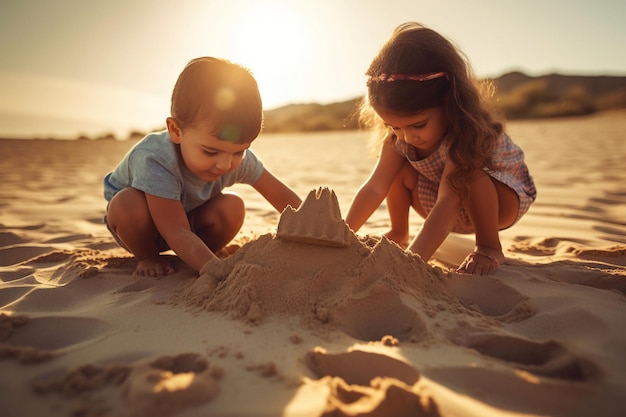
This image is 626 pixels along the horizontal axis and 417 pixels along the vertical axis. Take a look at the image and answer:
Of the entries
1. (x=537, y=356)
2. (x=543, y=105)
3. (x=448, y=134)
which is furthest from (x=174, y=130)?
(x=543, y=105)

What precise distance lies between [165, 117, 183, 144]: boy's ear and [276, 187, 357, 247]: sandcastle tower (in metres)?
0.81

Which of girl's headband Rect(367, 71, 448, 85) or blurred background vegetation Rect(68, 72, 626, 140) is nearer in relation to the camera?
girl's headband Rect(367, 71, 448, 85)

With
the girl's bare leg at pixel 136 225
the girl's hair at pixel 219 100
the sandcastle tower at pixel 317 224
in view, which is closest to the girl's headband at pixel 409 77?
the girl's hair at pixel 219 100

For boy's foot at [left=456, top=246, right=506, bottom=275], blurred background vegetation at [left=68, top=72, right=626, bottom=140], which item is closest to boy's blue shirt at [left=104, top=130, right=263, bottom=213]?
boy's foot at [left=456, top=246, right=506, bottom=275]

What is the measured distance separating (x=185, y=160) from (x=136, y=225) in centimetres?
40

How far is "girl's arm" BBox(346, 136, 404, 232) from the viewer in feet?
8.75

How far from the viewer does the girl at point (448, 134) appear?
7.43 feet

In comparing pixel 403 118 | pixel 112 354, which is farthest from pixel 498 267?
pixel 112 354

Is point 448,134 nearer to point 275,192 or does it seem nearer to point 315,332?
point 275,192

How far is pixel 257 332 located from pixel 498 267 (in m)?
1.32

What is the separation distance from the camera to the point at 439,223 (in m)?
2.23

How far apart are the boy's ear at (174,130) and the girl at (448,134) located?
1019mm

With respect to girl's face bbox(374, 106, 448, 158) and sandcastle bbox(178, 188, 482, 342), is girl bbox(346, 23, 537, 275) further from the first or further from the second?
sandcastle bbox(178, 188, 482, 342)

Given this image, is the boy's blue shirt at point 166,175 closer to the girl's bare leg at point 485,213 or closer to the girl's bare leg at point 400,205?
the girl's bare leg at point 400,205
